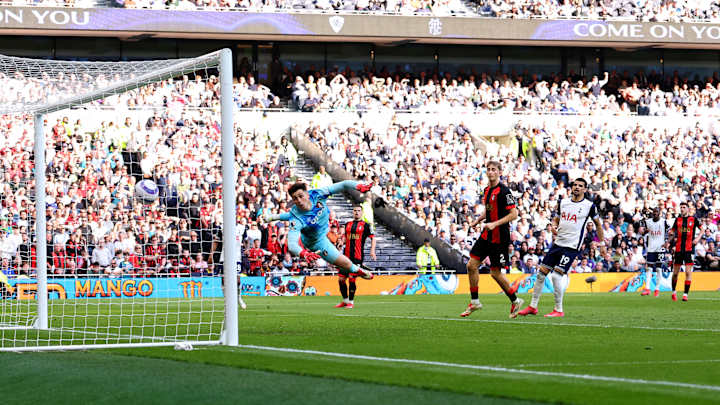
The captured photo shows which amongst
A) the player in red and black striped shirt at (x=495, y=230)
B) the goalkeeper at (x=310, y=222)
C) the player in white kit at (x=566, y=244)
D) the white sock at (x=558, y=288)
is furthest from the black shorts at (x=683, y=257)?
the goalkeeper at (x=310, y=222)

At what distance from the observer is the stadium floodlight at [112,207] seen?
1236cm

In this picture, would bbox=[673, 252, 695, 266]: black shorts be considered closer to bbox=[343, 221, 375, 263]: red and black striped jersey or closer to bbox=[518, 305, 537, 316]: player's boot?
bbox=[343, 221, 375, 263]: red and black striped jersey

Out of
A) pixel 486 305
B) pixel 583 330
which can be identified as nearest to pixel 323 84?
pixel 486 305

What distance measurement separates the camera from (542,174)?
35.4m

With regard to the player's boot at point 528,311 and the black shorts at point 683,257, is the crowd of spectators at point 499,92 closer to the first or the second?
the black shorts at point 683,257

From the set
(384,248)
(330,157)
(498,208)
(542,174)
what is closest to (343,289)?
(498,208)

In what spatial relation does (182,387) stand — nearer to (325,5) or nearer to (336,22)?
(336,22)

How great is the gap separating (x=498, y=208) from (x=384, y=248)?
650 inches

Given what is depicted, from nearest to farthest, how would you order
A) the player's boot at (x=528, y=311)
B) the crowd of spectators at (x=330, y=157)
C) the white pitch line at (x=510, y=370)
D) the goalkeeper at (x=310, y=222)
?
the white pitch line at (x=510, y=370) < the goalkeeper at (x=310, y=222) < the player's boot at (x=528, y=311) < the crowd of spectators at (x=330, y=157)

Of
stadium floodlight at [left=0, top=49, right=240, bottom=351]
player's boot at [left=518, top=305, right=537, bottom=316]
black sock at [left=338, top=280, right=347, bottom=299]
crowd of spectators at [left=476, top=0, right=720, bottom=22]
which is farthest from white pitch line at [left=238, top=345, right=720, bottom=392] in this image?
crowd of spectators at [left=476, top=0, right=720, bottom=22]

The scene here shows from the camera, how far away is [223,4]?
126ft

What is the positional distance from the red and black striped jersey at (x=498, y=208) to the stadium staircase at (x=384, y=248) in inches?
533

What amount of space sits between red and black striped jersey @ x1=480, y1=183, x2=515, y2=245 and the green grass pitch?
4.37 ft

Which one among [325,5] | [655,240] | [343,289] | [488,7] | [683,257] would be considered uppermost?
[488,7]
